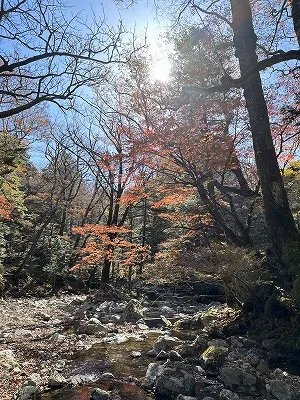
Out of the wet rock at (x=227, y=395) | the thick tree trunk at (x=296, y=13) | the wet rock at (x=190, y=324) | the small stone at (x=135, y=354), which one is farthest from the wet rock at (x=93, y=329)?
the thick tree trunk at (x=296, y=13)

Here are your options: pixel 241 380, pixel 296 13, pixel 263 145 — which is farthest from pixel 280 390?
pixel 296 13

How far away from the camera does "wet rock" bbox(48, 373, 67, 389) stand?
4.74 metres

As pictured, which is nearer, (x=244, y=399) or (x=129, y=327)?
(x=244, y=399)

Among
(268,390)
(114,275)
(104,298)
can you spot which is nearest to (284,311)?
(268,390)

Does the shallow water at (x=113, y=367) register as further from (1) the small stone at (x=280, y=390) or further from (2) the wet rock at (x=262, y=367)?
(2) the wet rock at (x=262, y=367)

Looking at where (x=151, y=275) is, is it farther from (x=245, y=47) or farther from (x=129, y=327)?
(x=245, y=47)

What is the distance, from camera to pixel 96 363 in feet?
19.8

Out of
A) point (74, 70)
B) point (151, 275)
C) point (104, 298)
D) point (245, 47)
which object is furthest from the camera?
point (104, 298)

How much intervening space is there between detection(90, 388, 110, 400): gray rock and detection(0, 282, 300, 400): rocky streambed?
1 cm

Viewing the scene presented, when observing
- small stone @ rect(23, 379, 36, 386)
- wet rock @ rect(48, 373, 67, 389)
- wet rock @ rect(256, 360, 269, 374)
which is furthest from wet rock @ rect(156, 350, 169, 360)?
small stone @ rect(23, 379, 36, 386)

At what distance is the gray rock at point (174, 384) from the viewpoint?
4.50 metres

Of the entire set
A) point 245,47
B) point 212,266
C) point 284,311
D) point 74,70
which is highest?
point 245,47

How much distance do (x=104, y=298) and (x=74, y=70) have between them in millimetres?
12023

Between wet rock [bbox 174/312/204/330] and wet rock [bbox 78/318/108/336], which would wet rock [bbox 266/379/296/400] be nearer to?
wet rock [bbox 174/312/204/330]
